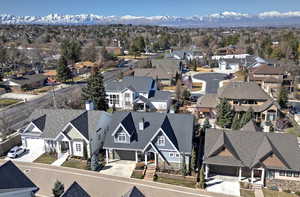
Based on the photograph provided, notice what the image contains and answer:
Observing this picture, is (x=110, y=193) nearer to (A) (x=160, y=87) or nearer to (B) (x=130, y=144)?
(B) (x=130, y=144)

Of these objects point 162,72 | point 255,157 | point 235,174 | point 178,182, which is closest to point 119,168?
point 178,182

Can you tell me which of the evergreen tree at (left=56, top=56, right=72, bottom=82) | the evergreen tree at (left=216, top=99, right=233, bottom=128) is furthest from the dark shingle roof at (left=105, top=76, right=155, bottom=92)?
the evergreen tree at (left=56, top=56, right=72, bottom=82)

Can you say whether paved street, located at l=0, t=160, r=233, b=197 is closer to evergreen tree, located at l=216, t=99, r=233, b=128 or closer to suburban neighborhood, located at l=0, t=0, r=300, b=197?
suburban neighborhood, located at l=0, t=0, r=300, b=197

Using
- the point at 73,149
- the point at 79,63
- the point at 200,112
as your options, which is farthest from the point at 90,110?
the point at 79,63

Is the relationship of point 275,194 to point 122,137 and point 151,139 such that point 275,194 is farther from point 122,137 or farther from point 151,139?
point 122,137

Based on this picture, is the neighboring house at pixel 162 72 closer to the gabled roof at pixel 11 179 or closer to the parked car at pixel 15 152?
the parked car at pixel 15 152
